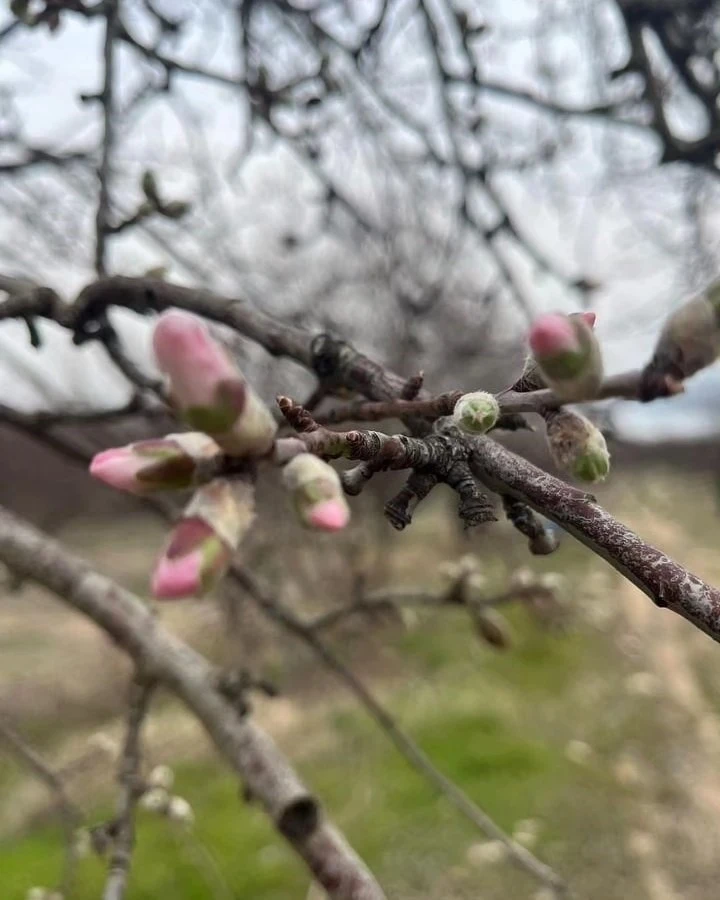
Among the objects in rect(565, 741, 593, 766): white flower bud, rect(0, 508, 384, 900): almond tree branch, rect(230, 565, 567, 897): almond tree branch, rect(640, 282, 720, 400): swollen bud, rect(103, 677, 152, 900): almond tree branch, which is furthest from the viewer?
rect(565, 741, 593, 766): white flower bud

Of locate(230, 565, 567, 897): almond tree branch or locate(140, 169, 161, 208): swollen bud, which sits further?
locate(230, 565, 567, 897): almond tree branch

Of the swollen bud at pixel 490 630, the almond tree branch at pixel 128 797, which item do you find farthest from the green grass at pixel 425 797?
the swollen bud at pixel 490 630

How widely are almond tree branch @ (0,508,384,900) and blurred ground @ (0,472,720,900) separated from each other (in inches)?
38.6

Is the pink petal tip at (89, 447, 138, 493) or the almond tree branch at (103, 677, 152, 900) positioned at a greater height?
the pink petal tip at (89, 447, 138, 493)

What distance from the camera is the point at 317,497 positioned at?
49 cm

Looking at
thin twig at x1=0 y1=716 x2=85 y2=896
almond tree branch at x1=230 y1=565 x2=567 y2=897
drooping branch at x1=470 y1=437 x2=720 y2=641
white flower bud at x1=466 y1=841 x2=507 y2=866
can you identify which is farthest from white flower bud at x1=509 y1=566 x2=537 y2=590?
white flower bud at x1=466 y1=841 x2=507 y2=866

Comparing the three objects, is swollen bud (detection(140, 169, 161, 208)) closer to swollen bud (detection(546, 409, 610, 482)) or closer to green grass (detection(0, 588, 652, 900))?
swollen bud (detection(546, 409, 610, 482))

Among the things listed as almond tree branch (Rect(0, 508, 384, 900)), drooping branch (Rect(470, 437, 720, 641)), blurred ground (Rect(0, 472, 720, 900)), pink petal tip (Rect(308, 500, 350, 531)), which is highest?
pink petal tip (Rect(308, 500, 350, 531))

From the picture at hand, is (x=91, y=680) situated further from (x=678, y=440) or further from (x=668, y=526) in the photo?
(x=678, y=440)

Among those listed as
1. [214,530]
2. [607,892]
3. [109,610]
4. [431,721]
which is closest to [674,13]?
[109,610]

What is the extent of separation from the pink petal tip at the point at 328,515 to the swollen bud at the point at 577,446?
150 mm

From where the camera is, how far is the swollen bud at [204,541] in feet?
1.56

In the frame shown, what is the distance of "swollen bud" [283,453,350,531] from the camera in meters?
0.49

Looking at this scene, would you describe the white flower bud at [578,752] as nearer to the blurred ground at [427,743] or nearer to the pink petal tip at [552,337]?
the blurred ground at [427,743]
